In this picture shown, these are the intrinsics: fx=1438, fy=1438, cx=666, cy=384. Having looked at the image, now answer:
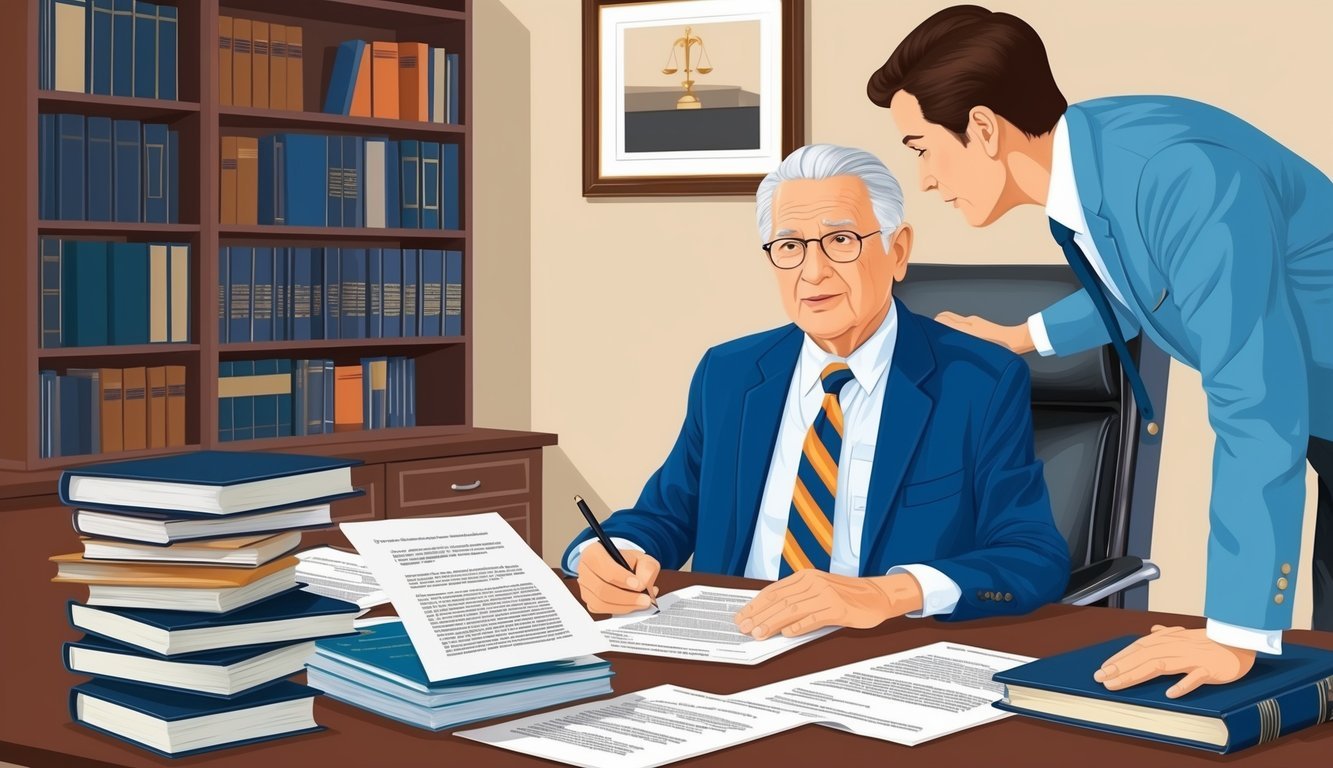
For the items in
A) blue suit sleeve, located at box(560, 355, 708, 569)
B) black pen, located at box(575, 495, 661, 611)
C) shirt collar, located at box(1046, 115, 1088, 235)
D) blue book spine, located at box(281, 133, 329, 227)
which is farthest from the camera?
blue book spine, located at box(281, 133, 329, 227)

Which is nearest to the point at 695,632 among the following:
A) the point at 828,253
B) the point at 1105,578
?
the point at 828,253

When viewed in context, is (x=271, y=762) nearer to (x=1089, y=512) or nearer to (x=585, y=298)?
(x=1089, y=512)

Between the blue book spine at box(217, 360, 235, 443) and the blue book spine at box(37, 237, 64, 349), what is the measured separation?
446 mm

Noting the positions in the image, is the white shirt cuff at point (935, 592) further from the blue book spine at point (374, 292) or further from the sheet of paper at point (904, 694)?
the blue book spine at point (374, 292)

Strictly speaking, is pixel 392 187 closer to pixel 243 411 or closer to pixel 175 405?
pixel 243 411

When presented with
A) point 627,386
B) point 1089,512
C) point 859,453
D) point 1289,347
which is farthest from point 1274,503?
point 627,386

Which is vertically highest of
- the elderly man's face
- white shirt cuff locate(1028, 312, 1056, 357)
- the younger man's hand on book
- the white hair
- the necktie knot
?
the white hair

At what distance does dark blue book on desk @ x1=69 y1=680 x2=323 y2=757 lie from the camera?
1223 millimetres

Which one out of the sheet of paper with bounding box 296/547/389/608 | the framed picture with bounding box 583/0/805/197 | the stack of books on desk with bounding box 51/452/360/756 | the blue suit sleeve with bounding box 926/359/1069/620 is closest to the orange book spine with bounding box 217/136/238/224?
the framed picture with bounding box 583/0/805/197

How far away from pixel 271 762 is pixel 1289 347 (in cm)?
100

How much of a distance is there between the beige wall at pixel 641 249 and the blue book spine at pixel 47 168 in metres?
1.44

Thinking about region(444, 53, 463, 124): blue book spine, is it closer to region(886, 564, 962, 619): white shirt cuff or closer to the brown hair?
the brown hair

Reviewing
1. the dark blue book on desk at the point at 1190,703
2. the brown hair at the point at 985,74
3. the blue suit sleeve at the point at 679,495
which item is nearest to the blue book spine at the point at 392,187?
the blue suit sleeve at the point at 679,495

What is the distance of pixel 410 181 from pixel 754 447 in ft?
7.56
